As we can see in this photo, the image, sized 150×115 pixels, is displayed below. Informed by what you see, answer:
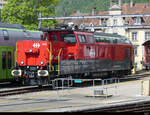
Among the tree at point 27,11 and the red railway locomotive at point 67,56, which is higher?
the tree at point 27,11

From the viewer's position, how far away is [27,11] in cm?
5819

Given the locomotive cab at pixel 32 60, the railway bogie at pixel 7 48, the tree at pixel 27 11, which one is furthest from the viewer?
the tree at pixel 27 11

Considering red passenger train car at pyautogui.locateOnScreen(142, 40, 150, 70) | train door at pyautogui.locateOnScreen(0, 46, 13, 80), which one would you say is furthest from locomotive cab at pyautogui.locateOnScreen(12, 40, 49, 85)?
red passenger train car at pyautogui.locateOnScreen(142, 40, 150, 70)

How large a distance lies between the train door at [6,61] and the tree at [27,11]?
29840mm

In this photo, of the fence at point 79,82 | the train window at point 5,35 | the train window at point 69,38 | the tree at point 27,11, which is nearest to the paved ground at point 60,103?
the fence at point 79,82

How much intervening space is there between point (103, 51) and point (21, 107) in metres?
15.4

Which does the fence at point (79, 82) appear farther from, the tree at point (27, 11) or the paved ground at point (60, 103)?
the tree at point (27, 11)

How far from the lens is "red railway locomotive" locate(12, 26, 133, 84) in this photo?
944 inches

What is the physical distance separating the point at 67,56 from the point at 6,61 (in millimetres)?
4358

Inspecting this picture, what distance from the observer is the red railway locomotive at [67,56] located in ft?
78.7

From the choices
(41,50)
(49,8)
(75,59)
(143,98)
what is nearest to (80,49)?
(75,59)

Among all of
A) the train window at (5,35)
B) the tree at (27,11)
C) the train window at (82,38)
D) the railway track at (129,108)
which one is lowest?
the railway track at (129,108)

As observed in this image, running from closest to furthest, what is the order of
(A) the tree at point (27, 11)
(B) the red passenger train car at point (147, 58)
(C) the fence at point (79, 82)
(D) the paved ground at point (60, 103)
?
(D) the paved ground at point (60, 103) < (C) the fence at point (79, 82) < (B) the red passenger train car at point (147, 58) < (A) the tree at point (27, 11)

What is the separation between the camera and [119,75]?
35.3 meters
